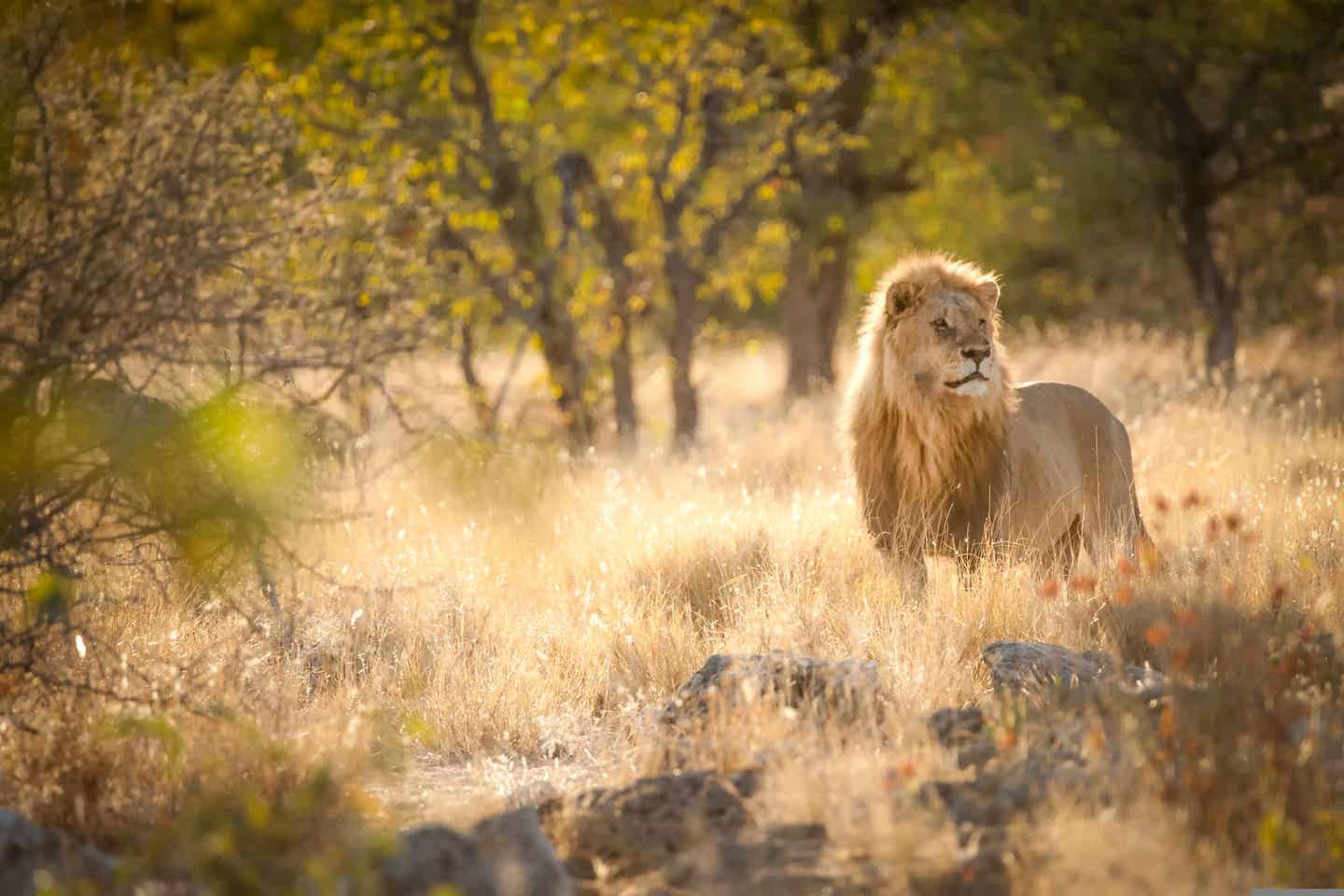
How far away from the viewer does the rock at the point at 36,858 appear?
3490 mm

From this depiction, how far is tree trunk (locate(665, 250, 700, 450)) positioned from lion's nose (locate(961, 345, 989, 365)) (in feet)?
21.7

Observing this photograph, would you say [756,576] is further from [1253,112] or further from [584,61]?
[1253,112]

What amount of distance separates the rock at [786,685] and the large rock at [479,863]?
1102 mm

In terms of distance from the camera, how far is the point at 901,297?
6707 millimetres

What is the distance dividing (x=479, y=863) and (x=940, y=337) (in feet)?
12.9

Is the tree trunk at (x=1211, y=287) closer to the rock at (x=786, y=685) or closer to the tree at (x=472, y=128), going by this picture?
the tree at (x=472, y=128)

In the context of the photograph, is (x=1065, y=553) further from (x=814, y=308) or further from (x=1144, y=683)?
(x=814, y=308)

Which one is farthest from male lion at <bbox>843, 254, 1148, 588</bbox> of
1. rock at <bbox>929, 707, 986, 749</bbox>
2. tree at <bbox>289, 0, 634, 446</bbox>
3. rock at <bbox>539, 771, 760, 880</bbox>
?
tree at <bbox>289, 0, 634, 446</bbox>

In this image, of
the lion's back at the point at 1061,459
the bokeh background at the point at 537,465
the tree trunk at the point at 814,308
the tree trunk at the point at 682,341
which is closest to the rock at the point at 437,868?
the bokeh background at the point at 537,465

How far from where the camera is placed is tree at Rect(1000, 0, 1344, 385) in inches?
570

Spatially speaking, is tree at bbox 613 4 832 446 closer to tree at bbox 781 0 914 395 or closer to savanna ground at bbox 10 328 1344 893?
tree at bbox 781 0 914 395

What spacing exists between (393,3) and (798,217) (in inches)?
207

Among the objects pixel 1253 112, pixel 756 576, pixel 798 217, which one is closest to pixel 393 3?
pixel 798 217

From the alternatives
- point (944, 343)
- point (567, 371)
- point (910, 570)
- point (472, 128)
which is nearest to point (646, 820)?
point (910, 570)
